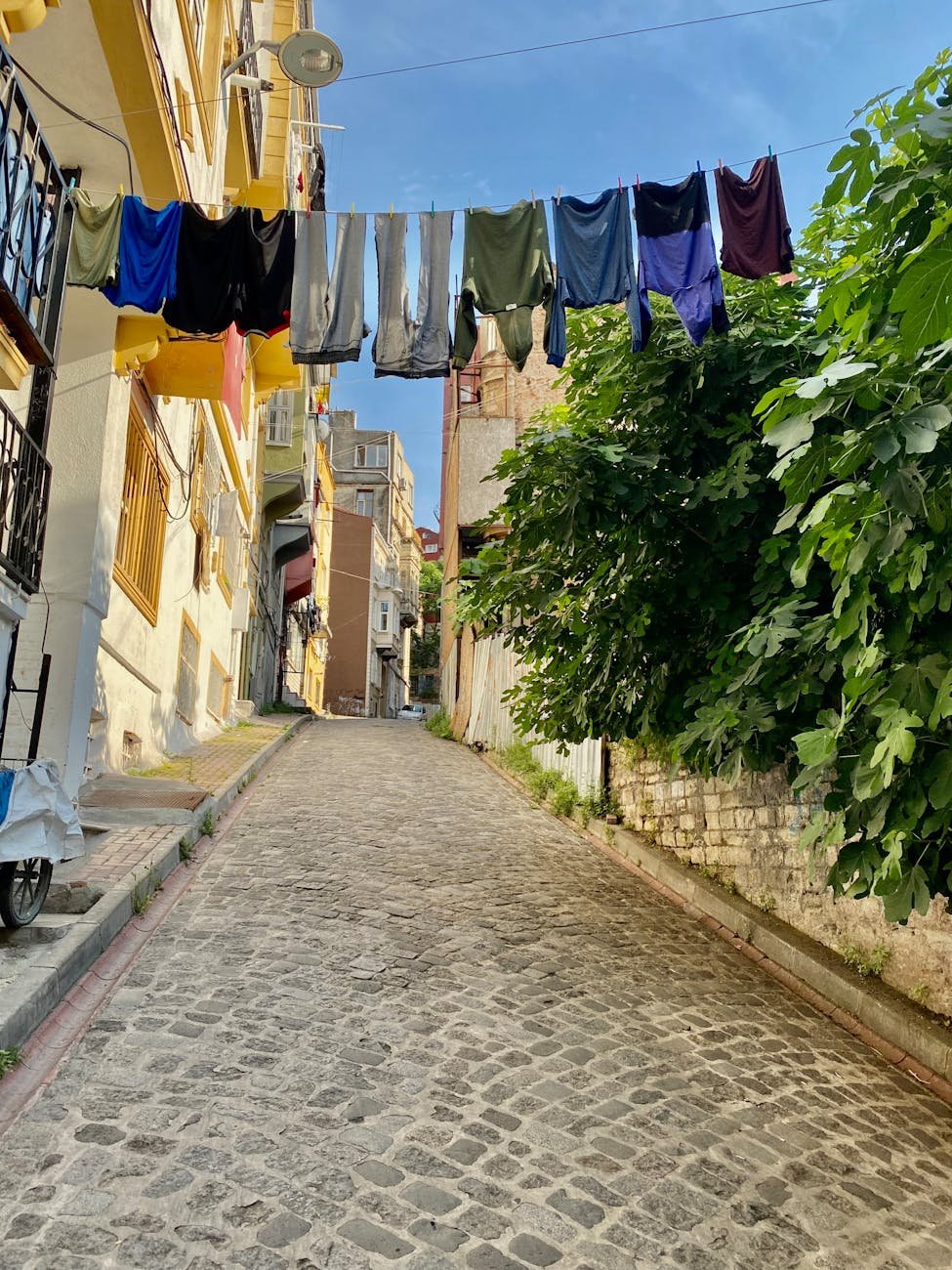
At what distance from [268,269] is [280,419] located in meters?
19.9

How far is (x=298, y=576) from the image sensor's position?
3622 cm

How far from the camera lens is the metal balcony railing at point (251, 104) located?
587 inches

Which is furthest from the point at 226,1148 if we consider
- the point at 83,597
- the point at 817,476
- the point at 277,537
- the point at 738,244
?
the point at 277,537

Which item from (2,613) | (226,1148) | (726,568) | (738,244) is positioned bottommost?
(226,1148)

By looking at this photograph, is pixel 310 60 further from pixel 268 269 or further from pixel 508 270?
pixel 508 270

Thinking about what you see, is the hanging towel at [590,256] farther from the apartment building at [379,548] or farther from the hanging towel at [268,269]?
the apartment building at [379,548]

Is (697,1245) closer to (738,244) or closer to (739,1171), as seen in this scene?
(739,1171)

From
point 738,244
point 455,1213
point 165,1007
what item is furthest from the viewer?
point 738,244

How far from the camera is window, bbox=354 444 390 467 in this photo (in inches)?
2356

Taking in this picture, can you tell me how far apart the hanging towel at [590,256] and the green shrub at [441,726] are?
16.3 metres

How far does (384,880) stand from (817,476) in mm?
5236

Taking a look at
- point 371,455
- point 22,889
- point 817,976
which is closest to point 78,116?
point 22,889

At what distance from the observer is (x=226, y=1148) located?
11.6ft

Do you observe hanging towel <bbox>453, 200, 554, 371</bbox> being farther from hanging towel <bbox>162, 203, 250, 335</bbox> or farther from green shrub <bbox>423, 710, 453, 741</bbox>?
green shrub <bbox>423, 710, 453, 741</bbox>
